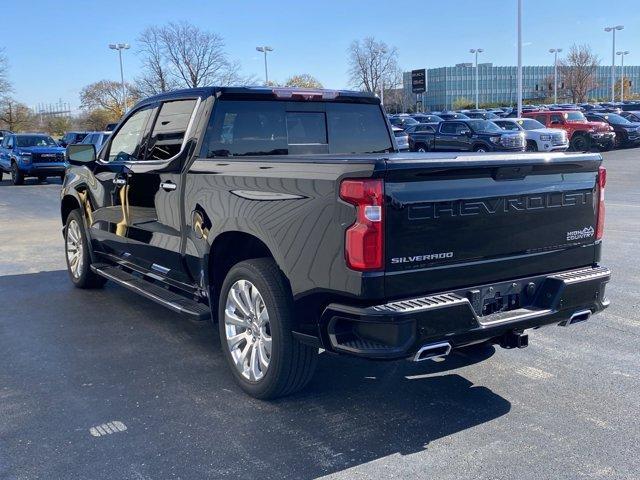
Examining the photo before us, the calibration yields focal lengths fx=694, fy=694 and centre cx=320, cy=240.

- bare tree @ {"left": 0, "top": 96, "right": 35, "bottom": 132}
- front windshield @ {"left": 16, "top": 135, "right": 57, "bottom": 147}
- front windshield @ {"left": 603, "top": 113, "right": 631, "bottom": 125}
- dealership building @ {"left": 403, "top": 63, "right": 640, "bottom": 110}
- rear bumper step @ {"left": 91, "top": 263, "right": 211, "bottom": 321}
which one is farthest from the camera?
dealership building @ {"left": 403, "top": 63, "right": 640, "bottom": 110}

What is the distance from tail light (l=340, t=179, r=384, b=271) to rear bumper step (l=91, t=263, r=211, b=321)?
5.58 ft

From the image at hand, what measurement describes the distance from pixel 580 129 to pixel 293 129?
28.4 meters

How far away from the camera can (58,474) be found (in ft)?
11.5

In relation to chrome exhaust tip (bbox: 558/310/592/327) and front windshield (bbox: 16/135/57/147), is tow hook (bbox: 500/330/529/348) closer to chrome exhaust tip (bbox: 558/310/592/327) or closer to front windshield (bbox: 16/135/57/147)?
chrome exhaust tip (bbox: 558/310/592/327)

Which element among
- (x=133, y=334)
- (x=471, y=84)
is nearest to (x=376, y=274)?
(x=133, y=334)

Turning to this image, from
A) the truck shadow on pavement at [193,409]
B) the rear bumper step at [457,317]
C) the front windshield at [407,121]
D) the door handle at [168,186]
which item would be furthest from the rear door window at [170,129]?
the front windshield at [407,121]

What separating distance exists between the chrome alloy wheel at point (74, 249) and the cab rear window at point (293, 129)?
111 inches

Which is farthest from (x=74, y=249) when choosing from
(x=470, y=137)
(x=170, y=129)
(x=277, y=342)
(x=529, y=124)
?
(x=529, y=124)

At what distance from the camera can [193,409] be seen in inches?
169

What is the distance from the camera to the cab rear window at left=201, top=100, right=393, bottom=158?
5.23 m

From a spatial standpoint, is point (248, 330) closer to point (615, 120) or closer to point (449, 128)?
point (449, 128)

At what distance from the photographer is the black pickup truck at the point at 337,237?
3.58m

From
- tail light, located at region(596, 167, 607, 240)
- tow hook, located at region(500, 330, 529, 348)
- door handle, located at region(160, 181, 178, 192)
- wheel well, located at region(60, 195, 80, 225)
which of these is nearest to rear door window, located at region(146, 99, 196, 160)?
door handle, located at region(160, 181, 178, 192)

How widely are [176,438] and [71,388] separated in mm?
1179
